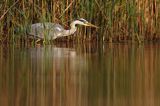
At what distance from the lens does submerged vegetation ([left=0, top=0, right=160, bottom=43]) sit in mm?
13078

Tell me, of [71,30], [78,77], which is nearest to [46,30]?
[71,30]

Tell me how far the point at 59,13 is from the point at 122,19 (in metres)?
1.39

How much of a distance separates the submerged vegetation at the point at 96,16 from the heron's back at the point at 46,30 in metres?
0.15

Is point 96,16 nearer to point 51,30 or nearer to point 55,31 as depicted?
point 55,31

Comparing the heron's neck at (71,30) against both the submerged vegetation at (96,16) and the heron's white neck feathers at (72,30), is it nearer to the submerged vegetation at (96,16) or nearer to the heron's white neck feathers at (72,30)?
the heron's white neck feathers at (72,30)

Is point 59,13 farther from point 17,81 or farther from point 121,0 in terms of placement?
point 17,81

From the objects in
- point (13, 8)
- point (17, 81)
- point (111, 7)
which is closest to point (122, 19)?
point (111, 7)

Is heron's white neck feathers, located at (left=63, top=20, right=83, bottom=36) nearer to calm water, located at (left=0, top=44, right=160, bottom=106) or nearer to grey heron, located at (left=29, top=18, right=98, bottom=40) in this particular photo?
grey heron, located at (left=29, top=18, right=98, bottom=40)

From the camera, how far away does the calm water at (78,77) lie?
6.30 metres

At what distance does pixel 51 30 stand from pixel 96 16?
163 centimetres

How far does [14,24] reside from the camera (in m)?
13.0

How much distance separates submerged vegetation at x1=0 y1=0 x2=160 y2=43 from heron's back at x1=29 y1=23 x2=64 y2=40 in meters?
0.15

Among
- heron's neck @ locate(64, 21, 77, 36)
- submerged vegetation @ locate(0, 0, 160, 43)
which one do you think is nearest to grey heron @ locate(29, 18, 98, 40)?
heron's neck @ locate(64, 21, 77, 36)

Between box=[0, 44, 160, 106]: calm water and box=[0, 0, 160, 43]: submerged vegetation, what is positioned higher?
box=[0, 0, 160, 43]: submerged vegetation
